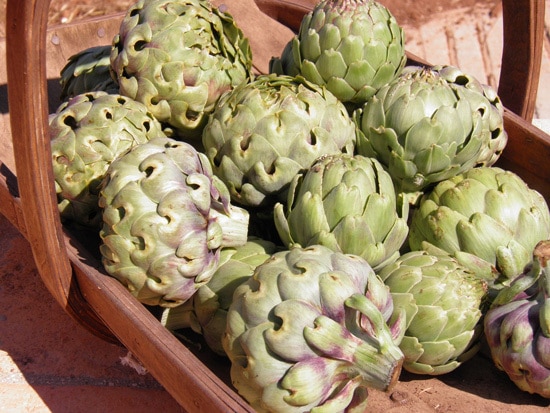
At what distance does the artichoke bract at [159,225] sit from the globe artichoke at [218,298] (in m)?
0.04

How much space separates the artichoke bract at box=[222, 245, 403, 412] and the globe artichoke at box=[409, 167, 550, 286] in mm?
279

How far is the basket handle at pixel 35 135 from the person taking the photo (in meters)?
0.87

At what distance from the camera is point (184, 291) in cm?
99

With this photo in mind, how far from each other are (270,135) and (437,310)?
359 millimetres

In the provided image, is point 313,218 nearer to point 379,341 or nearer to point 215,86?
point 379,341

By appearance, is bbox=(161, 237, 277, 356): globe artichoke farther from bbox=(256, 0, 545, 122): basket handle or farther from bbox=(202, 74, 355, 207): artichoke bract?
bbox=(256, 0, 545, 122): basket handle

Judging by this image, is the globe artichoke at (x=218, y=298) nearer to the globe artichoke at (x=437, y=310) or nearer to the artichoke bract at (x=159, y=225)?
the artichoke bract at (x=159, y=225)

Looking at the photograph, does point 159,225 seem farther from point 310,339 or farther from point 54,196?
point 310,339

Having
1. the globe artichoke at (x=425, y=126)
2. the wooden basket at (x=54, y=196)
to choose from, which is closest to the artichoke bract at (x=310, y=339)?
the wooden basket at (x=54, y=196)

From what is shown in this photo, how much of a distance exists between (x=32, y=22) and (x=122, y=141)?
0.29 meters

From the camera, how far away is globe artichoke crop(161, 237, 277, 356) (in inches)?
40.5

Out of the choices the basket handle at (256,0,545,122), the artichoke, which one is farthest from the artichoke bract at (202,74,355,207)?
the basket handle at (256,0,545,122)

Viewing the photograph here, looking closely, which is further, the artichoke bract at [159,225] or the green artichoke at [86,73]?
the green artichoke at [86,73]

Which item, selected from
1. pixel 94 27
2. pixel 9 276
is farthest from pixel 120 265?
pixel 94 27
